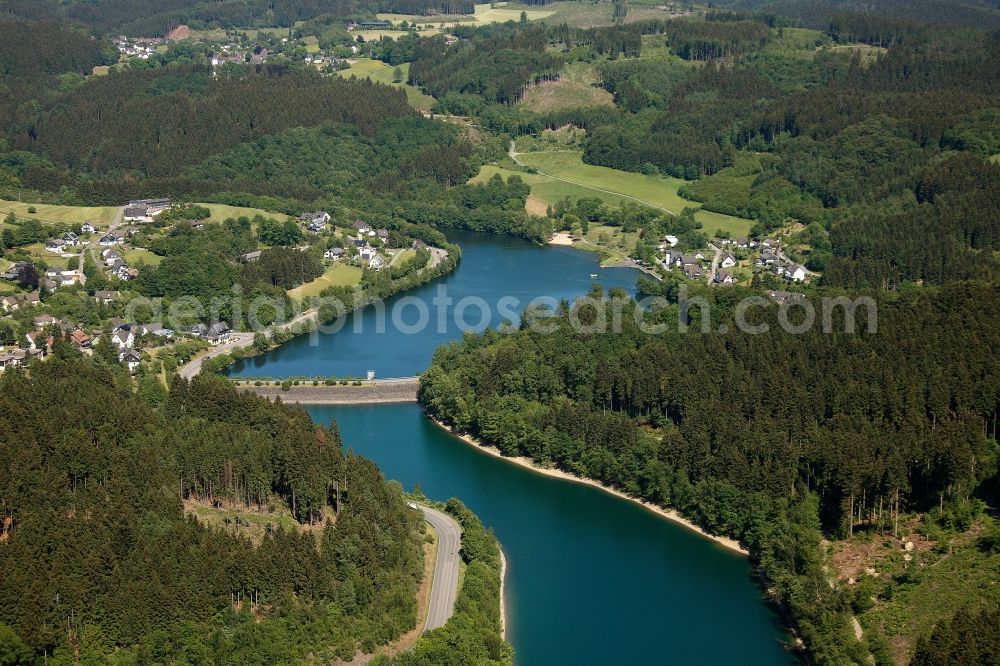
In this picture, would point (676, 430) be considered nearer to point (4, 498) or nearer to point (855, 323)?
point (855, 323)

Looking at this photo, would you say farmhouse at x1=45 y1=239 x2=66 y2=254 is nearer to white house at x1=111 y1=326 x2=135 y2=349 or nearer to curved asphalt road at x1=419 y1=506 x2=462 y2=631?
white house at x1=111 y1=326 x2=135 y2=349

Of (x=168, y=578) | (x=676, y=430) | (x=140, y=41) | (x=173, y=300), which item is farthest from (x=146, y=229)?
(x=140, y=41)

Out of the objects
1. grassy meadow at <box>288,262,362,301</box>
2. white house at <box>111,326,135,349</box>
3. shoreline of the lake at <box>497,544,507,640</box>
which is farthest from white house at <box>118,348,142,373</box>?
shoreline of the lake at <box>497,544,507,640</box>

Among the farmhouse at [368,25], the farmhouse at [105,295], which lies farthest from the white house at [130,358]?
the farmhouse at [368,25]

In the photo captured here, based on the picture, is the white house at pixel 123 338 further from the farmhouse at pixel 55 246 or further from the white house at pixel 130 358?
the farmhouse at pixel 55 246

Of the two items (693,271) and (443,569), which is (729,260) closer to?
(693,271)

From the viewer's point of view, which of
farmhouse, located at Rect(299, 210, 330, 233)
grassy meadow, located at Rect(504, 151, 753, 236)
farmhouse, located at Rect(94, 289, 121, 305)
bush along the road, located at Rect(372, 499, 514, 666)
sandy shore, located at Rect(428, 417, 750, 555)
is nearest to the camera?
bush along the road, located at Rect(372, 499, 514, 666)

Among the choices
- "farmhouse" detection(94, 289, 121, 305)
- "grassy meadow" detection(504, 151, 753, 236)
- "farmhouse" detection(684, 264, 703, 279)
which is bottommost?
"grassy meadow" detection(504, 151, 753, 236)
